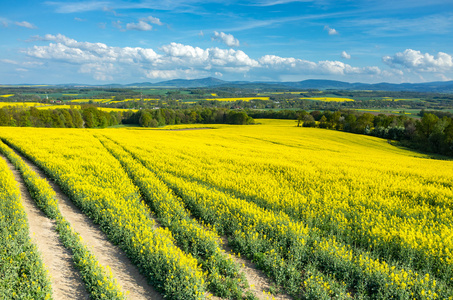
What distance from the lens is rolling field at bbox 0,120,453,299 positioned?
20.4 feet

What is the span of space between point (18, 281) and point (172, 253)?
359cm

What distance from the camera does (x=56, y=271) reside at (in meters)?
6.80

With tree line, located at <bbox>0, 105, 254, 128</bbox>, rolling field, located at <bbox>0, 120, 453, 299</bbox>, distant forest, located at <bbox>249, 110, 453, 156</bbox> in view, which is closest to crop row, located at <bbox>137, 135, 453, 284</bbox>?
rolling field, located at <bbox>0, 120, 453, 299</bbox>

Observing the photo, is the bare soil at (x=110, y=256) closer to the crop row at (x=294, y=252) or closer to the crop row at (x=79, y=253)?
the crop row at (x=79, y=253)

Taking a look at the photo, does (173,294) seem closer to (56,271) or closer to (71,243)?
(56,271)

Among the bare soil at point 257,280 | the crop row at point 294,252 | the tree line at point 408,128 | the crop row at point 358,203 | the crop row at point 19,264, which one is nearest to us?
the crop row at point 19,264

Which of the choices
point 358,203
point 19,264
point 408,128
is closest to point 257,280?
point 19,264

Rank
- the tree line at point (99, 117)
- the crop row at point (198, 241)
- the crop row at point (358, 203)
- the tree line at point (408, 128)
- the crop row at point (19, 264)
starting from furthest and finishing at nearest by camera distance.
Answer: the tree line at point (99, 117), the tree line at point (408, 128), the crop row at point (358, 203), the crop row at point (198, 241), the crop row at point (19, 264)

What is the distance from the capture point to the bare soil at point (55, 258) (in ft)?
20.2

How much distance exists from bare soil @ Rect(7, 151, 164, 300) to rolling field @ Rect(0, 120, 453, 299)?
0.76 feet

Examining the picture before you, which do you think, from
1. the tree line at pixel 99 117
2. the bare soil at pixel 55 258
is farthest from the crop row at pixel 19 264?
the tree line at pixel 99 117

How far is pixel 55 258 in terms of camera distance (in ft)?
24.0

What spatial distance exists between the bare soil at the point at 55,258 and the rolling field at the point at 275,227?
4.30 feet

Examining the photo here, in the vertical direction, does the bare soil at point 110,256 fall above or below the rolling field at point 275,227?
below
